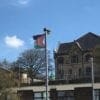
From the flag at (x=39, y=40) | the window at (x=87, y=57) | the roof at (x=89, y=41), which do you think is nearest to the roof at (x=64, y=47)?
the roof at (x=89, y=41)

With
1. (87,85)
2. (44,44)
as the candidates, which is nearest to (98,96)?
(87,85)

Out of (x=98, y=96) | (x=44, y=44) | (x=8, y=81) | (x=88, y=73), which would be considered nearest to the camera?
(x=44, y=44)

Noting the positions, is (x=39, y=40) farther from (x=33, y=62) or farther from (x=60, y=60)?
(x=60, y=60)

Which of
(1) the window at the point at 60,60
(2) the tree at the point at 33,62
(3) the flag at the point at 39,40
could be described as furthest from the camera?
(1) the window at the point at 60,60

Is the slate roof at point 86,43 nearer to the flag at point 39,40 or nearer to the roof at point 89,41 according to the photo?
the roof at point 89,41

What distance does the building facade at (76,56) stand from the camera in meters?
113

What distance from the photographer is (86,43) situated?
116 metres

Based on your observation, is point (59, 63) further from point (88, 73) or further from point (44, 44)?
point (44, 44)

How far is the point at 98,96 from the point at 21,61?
36.2m

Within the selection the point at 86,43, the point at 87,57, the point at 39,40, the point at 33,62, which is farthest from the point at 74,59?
the point at 39,40

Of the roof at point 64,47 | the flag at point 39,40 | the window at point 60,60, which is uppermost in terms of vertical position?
the roof at point 64,47

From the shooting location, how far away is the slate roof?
114 m

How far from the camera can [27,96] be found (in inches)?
3339

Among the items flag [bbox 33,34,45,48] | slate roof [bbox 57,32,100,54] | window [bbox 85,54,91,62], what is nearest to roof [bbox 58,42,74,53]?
slate roof [bbox 57,32,100,54]
